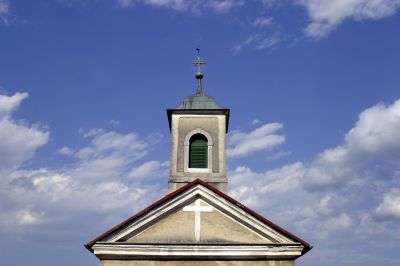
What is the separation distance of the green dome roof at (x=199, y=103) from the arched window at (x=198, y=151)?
1131mm

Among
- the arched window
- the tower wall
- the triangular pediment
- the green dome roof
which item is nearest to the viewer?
the triangular pediment

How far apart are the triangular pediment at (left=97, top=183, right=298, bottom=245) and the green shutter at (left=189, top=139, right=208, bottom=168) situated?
3157mm

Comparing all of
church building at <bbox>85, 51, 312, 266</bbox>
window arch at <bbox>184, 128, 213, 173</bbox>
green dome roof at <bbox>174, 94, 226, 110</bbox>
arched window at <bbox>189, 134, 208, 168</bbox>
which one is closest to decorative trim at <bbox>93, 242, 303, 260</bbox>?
church building at <bbox>85, 51, 312, 266</bbox>

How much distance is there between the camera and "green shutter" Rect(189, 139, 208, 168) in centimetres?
1614

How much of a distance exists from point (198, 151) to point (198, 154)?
115 mm

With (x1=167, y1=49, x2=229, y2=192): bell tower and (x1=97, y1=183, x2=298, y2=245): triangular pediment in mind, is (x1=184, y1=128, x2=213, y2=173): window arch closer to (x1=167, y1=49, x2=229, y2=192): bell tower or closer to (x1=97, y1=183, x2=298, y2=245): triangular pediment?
(x1=167, y1=49, x2=229, y2=192): bell tower

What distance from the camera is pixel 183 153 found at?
53.2 feet

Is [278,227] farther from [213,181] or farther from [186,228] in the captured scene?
[213,181]

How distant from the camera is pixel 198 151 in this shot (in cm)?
1636

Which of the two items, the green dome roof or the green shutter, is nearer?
the green shutter

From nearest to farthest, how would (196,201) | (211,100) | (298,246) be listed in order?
(298,246) < (196,201) < (211,100)

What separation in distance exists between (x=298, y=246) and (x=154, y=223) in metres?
3.96

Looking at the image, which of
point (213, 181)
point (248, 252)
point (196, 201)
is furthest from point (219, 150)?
point (248, 252)

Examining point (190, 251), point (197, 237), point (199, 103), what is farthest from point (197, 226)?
point (199, 103)
